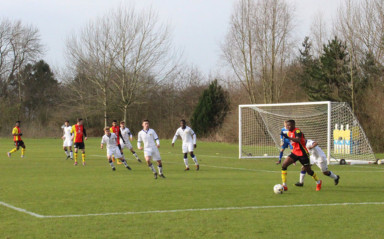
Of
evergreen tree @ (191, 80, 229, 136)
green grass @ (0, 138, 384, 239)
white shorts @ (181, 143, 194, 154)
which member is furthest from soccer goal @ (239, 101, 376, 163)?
evergreen tree @ (191, 80, 229, 136)

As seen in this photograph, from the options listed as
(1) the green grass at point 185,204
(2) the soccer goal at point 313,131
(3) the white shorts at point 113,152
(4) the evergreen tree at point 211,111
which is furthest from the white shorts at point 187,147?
(4) the evergreen tree at point 211,111

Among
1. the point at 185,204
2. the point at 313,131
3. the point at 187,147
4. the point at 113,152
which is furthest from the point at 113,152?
the point at 313,131

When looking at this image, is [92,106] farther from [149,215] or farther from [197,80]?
[149,215]

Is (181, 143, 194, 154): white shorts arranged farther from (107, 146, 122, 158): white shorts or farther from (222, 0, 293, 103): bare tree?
(222, 0, 293, 103): bare tree

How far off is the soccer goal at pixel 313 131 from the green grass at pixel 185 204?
692 cm

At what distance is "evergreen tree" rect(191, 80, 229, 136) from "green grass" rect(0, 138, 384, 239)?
126 feet

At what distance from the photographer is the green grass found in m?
8.30

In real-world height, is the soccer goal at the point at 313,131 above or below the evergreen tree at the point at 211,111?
below

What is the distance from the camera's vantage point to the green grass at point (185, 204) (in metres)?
8.30

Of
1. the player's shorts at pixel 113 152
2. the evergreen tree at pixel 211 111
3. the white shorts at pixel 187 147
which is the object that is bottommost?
the player's shorts at pixel 113 152

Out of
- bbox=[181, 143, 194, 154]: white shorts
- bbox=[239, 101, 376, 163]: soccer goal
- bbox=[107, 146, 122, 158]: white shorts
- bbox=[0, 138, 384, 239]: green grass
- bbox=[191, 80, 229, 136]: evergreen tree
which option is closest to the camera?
bbox=[0, 138, 384, 239]: green grass

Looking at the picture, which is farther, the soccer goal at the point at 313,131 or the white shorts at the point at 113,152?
the soccer goal at the point at 313,131

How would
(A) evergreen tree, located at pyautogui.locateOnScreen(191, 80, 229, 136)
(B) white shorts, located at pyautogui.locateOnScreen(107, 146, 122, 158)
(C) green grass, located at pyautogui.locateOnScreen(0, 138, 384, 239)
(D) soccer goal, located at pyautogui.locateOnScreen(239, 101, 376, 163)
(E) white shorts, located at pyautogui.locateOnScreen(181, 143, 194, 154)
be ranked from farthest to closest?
(A) evergreen tree, located at pyautogui.locateOnScreen(191, 80, 229, 136), (D) soccer goal, located at pyautogui.locateOnScreen(239, 101, 376, 163), (E) white shorts, located at pyautogui.locateOnScreen(181, 143, 194, 154), (B) white shorts, located at pyautogui.locateOnScreen(107, 146, 122, 158), (C) green grass, located at pyautogui.locateOnScreen(0, 138, 384, 239)

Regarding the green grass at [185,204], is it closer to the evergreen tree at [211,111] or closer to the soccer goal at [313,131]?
the soccer goal at [313,131]
